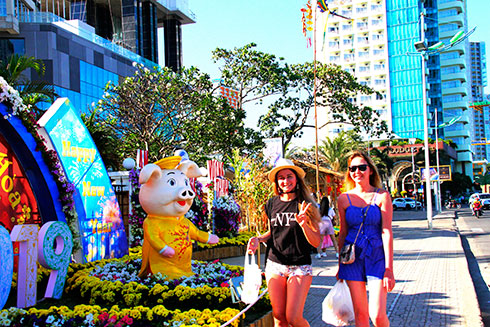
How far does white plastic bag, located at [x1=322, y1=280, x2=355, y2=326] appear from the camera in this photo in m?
4.25

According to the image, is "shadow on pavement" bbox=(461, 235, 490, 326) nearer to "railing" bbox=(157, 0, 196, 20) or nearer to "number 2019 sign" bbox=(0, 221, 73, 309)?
"number 2019 sign" bbox=(0, 221, 73, 309)

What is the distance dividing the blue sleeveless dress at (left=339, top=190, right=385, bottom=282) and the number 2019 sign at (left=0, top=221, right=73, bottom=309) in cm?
356

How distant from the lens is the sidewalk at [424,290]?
6.49 meters

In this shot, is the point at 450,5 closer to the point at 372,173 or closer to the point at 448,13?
the point at 448,13

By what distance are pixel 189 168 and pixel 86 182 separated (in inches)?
110

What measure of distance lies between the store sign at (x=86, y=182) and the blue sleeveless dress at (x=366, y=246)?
600cm

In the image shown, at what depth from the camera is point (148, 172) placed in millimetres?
6812

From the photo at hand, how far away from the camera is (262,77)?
24422 millimetres

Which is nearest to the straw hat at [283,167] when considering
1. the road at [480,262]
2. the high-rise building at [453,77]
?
the road at [480,262]

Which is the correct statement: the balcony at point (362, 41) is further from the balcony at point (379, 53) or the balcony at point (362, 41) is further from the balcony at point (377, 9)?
the balcony at point (377, 9)

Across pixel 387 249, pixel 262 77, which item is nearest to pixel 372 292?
pixel 387 249

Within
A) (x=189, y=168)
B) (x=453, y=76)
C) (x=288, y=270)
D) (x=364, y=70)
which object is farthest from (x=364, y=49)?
(x=288, y=270)

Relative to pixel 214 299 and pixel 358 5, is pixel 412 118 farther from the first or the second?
pixel 214 299

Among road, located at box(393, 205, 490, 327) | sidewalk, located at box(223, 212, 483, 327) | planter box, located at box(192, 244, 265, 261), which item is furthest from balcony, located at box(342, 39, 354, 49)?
planter box, located at box(192, 244, 265, 261)
